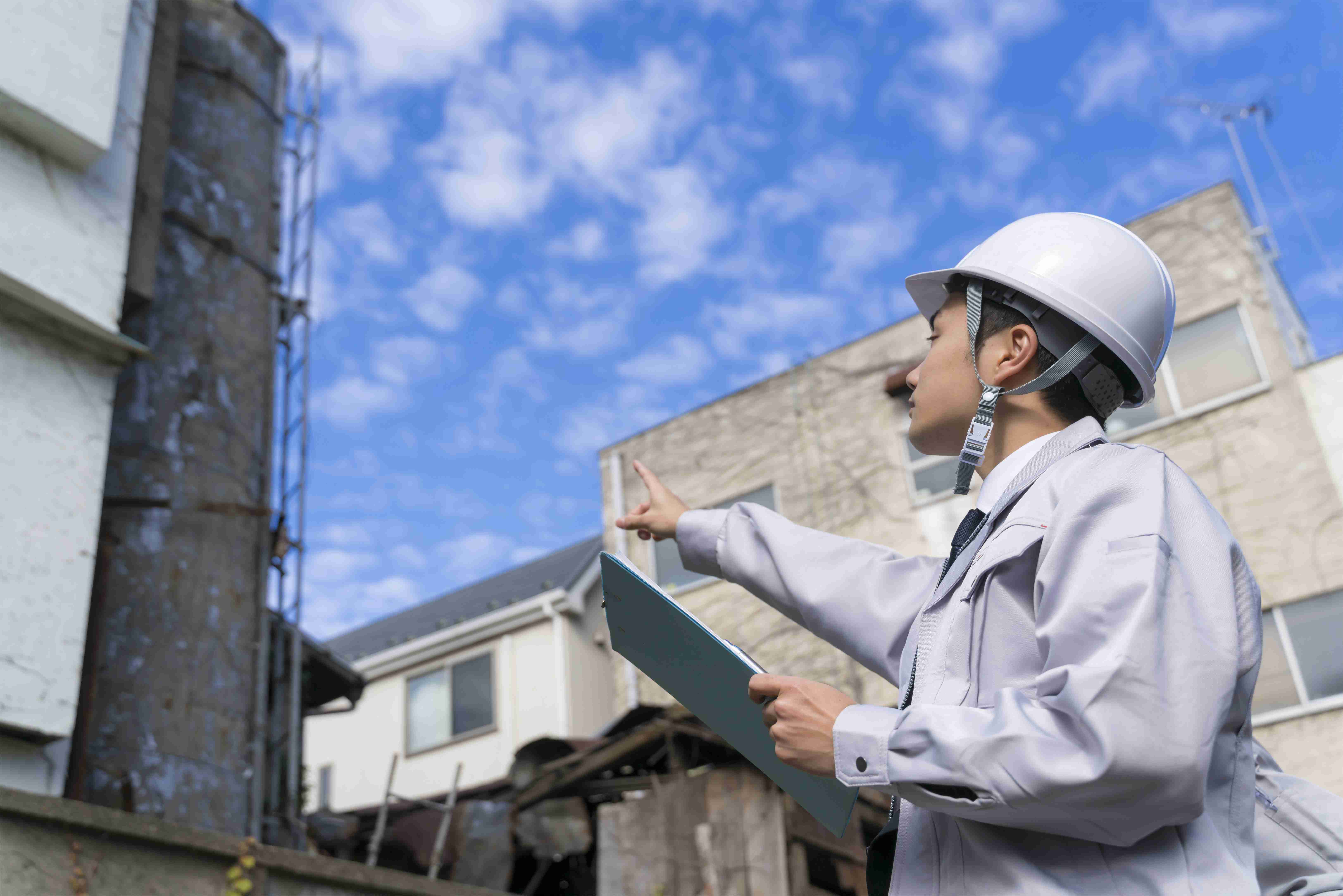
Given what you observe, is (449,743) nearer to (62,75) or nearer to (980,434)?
(62,75)

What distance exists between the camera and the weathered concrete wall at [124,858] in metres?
5.17

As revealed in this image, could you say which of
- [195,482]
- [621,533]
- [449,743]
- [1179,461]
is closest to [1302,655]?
[1179,461]

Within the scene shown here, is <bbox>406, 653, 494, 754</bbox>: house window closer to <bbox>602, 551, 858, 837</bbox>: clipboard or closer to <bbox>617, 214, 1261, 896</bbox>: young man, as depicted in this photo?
<bbox>602, 551, 858, 837</bbox>: clipboard

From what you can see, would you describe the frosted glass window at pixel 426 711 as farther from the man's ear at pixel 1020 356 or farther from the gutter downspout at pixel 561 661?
the man's ear at pixel 1020 356

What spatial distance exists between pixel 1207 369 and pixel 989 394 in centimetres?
1296

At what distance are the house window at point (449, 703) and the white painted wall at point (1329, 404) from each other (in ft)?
42.9

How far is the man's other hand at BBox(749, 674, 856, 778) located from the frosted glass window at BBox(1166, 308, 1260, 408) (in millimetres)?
13233

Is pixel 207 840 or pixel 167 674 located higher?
pixel 167 674

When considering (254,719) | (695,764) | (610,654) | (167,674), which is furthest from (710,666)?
(610,654)

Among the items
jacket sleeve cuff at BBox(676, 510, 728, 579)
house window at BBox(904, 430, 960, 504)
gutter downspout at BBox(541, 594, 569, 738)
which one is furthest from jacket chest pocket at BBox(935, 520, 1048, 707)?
gutter downspout at BBox(541, 594, 569, 738)

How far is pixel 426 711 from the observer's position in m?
20.6

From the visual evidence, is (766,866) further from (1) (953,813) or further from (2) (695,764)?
(1) (953,813)

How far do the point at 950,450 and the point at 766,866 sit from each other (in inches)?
359

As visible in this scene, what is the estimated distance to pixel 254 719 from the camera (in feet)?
26.4
